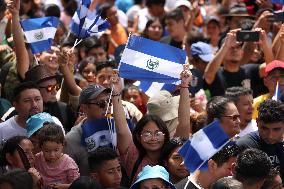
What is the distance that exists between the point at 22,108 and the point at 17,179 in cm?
218

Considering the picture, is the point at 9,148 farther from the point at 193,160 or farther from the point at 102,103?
the point at 193,160

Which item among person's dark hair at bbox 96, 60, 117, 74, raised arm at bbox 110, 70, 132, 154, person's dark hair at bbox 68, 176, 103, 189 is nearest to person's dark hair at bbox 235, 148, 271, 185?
person's dark hair at bbox 68, 176, 103, 189

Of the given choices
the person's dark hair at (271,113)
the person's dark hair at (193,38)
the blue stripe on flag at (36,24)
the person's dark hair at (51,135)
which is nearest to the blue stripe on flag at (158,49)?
the person's dark hair at (271,113)

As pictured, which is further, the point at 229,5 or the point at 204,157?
the point at 229,5

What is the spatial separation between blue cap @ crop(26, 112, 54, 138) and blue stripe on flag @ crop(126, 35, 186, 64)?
123 cm

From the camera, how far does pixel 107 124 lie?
30.2 feet

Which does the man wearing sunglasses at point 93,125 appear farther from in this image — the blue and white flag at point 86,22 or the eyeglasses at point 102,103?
the blue and white flag at point 86,22

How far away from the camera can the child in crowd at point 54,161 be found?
8.40 metres

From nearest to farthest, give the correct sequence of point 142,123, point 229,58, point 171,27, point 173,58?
point 142,123 < point 173,58 < point 229,58 < point 171,27

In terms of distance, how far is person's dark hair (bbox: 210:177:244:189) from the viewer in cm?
692

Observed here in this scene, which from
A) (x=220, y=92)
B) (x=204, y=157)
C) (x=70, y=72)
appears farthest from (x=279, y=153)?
(x=220, y=92)

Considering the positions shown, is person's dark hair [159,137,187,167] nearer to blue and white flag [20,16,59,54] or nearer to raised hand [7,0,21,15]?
raised hand [7,0,21,15]

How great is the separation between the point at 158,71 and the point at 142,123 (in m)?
1.08

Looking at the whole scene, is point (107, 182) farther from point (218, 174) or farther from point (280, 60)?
point (280, 60)
